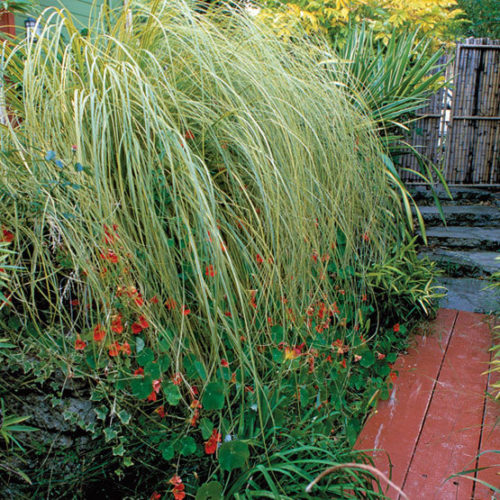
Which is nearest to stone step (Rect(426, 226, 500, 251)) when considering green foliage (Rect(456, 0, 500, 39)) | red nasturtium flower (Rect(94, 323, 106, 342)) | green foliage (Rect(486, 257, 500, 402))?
green foliage (Rect(486, 257, 500, 402))

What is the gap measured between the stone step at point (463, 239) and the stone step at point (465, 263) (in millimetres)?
241

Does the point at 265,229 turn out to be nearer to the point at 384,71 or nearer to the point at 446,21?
the point at 384,71

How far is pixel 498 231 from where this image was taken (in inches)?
158

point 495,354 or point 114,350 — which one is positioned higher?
point 114,350

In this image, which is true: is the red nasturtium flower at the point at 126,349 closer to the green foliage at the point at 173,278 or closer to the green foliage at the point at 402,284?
the green foliage at the point at 173,278

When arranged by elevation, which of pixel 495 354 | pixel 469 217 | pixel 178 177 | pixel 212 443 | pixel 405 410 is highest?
pixel 178 177

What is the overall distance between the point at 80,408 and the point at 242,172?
913mm

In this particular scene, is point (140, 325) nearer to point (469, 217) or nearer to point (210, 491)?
point (210, 491)

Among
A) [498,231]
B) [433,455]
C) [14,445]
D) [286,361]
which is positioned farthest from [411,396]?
[498,231]

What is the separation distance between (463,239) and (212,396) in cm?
296

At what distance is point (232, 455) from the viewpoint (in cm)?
121

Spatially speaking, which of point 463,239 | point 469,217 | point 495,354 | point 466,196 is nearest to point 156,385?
point 495,354

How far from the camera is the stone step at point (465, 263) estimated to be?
10.4ft

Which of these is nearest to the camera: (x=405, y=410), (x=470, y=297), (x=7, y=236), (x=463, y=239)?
(x=7, y=236)
